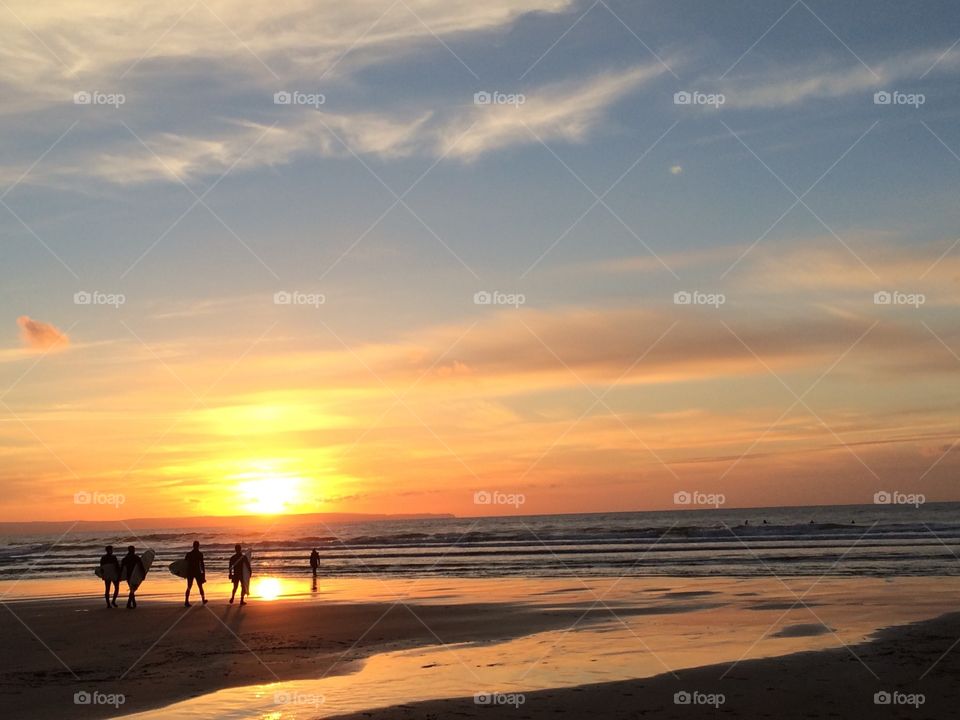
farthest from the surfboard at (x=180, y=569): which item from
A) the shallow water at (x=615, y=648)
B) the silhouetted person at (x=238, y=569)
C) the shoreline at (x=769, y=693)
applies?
the shoreline at (x=769, y=693)

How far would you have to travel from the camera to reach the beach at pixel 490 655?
12.5 metres

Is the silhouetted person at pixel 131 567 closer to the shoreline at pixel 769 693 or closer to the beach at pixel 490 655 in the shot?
the beach at pixel 490 655

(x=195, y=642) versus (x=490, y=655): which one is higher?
(x=195, y=642)

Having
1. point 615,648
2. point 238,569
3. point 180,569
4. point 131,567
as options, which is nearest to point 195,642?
point 238,569

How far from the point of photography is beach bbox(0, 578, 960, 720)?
12508 millimetres

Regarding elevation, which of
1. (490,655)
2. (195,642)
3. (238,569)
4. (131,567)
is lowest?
(490,655)

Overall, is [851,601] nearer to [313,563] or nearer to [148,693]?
[148,693]

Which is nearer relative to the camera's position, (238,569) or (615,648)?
(615,648)

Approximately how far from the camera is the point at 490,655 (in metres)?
16.9

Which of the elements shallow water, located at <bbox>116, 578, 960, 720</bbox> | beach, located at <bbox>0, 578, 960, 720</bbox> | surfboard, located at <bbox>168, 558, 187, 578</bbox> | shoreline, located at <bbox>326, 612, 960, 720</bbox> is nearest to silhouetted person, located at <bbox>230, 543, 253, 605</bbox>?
beach, located at <bbox>0, 578, 960, 720</bbox>

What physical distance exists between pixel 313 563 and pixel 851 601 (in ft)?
68.8

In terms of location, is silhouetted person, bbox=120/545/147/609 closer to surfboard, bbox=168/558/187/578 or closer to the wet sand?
the wet sand

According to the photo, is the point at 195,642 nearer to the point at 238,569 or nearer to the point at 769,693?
the point at 238,569

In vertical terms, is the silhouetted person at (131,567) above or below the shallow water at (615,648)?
above
